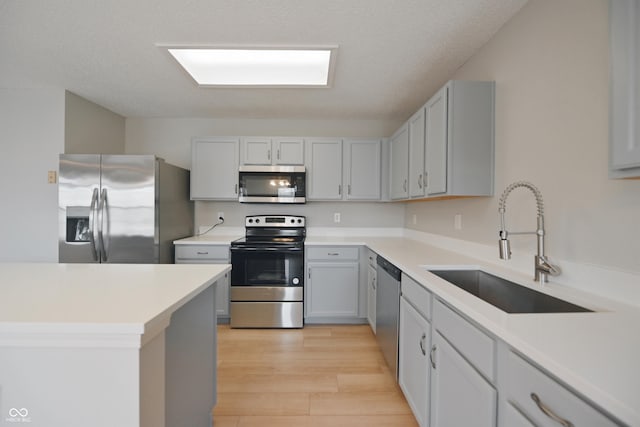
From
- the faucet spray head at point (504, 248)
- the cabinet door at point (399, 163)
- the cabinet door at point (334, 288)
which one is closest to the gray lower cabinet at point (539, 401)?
the faucet spray head at point (504, 248)

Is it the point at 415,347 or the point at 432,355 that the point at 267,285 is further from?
the point at 432,355

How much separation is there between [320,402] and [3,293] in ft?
5.52

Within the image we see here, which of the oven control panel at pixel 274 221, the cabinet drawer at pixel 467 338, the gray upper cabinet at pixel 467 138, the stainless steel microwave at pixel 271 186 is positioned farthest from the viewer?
the oven control panel at pixel 274 221

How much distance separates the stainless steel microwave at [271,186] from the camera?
324 cm

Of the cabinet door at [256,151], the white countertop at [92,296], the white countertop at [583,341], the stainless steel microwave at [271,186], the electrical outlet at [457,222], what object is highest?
the cabinet door at [256,151]

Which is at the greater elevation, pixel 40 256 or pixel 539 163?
pixel 539 163

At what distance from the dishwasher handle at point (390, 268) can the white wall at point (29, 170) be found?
318 cm

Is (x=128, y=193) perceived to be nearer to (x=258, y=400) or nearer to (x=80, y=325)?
(x=258, y=400)

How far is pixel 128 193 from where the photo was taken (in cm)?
262

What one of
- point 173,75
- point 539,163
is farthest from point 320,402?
point 173,75

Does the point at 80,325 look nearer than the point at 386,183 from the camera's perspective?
Yes

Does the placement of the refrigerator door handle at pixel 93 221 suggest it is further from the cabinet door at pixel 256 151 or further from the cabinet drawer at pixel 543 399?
the cabinet drawer at pixel 543 399

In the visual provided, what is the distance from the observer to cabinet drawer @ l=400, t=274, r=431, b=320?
4.73 feet

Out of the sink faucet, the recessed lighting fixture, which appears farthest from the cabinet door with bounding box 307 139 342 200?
the sink faucet
